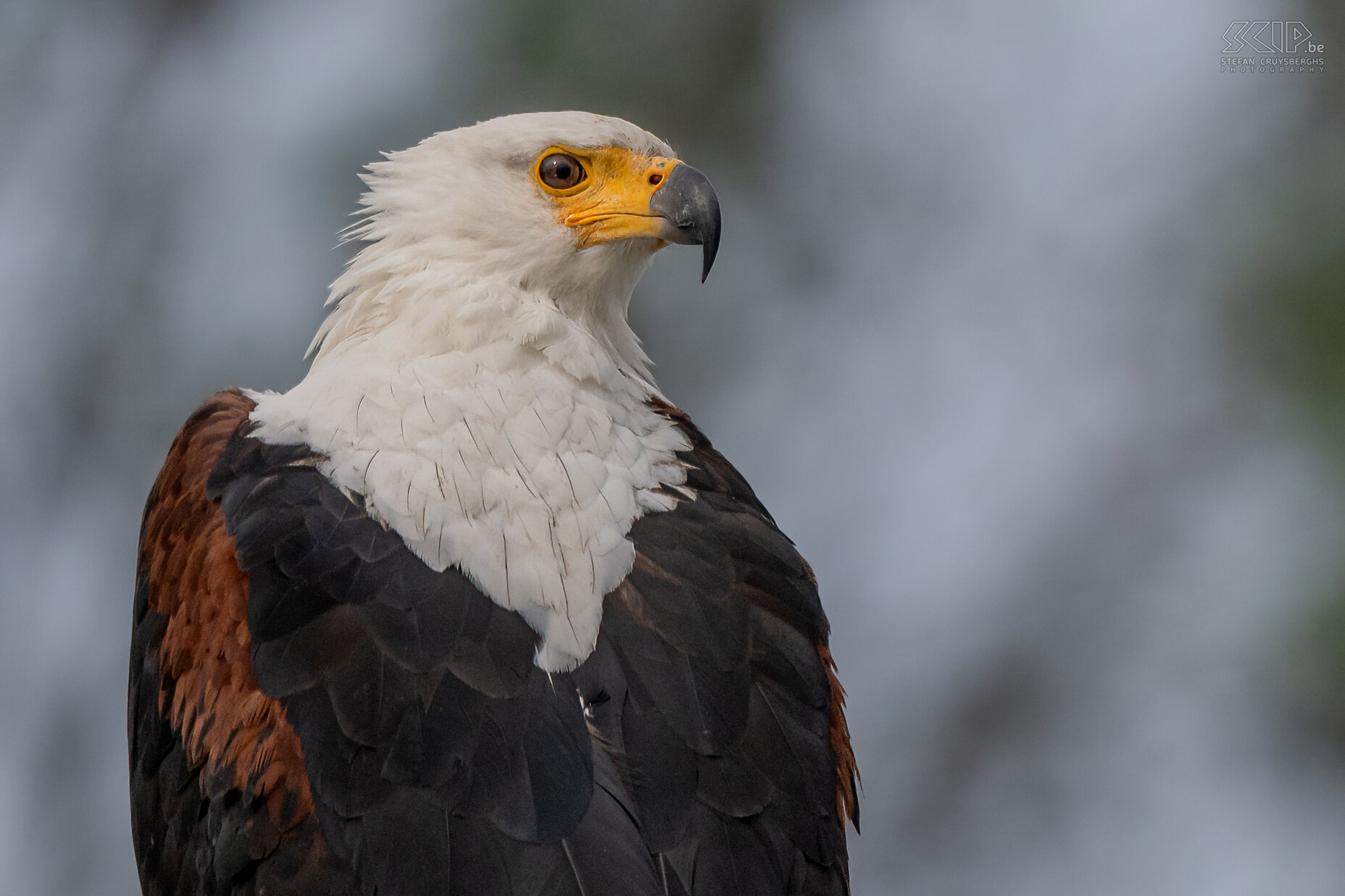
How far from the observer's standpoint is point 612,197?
4.09 metres

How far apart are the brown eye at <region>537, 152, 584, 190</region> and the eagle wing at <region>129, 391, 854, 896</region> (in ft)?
3.98

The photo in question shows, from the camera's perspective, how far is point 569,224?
13.4 ft

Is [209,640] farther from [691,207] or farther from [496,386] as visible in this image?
[691,207]

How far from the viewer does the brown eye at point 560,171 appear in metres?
4.09

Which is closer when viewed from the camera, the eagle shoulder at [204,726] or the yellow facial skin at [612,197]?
the eagle shoulder at [204,726]

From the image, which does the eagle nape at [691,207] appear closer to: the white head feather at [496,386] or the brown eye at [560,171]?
the white head feather at [496,386]

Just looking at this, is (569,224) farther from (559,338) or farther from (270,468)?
(270,468)

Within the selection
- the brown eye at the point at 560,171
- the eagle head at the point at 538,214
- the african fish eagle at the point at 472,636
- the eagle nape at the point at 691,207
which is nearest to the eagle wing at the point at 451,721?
the african fish eagle at the point at 472,636

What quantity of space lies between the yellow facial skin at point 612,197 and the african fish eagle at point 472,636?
0.15m

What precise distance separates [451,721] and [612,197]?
6.11ft

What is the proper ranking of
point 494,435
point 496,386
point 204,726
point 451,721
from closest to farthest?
point 451,721, point 204,726, point 494,435, point 496,386

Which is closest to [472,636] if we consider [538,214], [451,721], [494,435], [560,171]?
[451,721]

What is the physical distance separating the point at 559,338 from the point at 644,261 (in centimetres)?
67

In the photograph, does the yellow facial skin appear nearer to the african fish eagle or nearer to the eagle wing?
the african fish eagle
